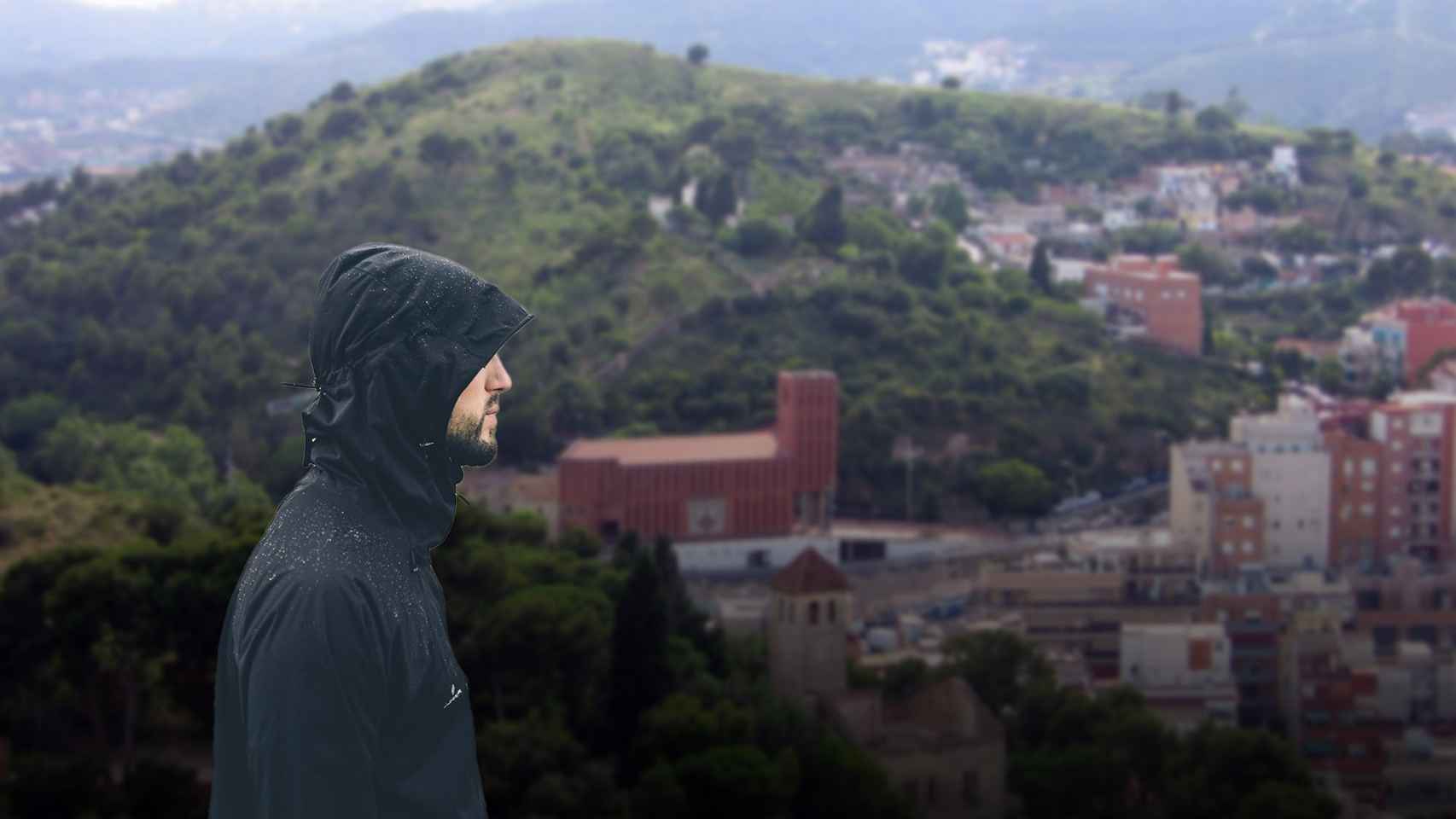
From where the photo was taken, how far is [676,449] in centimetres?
2105

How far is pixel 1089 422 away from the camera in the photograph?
24.6m

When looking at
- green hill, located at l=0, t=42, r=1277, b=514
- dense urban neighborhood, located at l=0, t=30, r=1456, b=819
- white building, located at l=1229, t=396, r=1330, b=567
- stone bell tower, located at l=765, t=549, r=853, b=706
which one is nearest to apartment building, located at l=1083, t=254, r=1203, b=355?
dense urban neighborhood, located at l=0, t=30, r=1456, b=819

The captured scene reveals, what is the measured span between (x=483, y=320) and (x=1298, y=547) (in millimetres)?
21555

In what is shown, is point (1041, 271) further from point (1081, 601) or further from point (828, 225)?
point (1081, 601)

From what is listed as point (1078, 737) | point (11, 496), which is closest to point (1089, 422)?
point (1078, 737)

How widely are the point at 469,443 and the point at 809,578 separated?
13.9 metres

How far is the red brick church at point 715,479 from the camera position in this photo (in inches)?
794

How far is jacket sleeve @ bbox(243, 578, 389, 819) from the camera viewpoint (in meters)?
1.41

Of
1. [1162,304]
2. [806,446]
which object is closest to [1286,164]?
[1162,304]

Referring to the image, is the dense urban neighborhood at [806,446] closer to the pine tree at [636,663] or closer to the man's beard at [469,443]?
the pine tree at [636,663]

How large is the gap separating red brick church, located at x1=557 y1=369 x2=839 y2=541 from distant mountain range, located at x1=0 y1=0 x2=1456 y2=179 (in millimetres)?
51816

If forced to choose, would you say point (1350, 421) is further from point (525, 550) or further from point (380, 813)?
point (380, 813)

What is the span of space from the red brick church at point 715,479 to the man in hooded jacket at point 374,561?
60.1 ft

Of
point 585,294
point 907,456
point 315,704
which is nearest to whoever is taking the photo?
point 315,704
